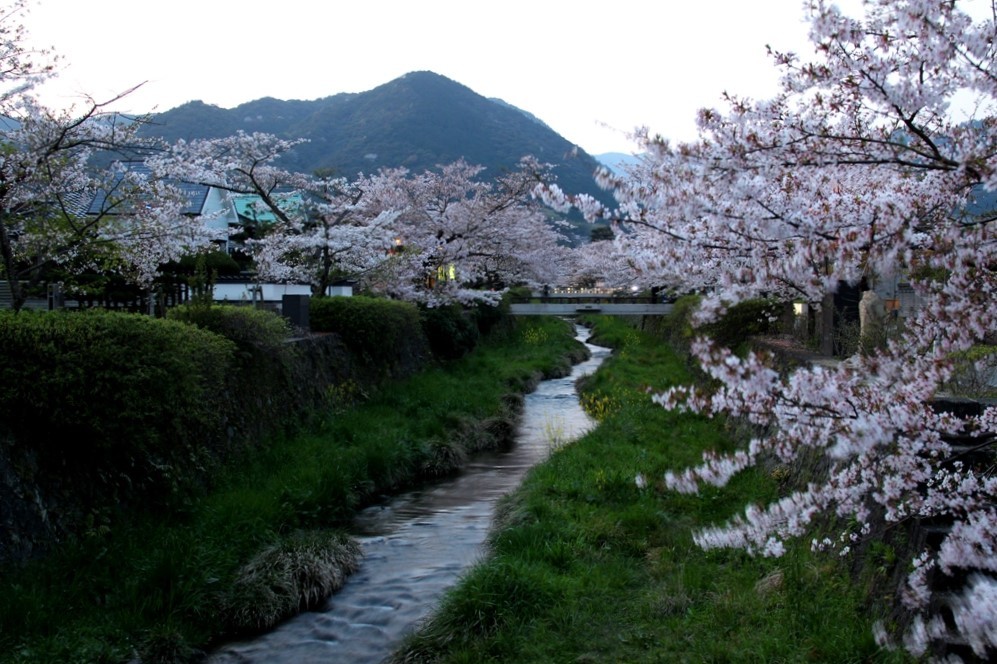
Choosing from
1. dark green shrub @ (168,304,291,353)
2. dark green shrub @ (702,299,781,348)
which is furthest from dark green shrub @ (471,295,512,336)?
dark green shrub @ (168,304,291,353)

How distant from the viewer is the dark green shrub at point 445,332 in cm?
1900

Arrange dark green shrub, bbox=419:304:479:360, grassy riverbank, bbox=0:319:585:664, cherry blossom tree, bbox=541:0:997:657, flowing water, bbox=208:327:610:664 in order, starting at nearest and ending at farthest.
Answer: cherry blossom tree, bbox=541:0:997:657 < grassy riverbank, bbox=0:319:585:664 < flowing water, bbox=208:327:610:664 < dark green shrub, bbox=419:304:479:360

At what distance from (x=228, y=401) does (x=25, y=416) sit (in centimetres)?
323

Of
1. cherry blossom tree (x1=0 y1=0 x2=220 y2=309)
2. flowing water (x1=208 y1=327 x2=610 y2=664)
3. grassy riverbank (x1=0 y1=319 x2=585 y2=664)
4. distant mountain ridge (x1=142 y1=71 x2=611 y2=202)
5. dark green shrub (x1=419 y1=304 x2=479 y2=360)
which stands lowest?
flowing water (x1=208 y1=327 x2=610 y2=664)

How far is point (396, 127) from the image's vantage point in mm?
78938

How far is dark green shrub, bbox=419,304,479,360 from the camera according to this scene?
62.3 ft

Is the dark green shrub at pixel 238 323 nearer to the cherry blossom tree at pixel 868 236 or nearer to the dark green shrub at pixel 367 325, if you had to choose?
the dark green shrub at pixel 367 325

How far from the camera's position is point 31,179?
723cm

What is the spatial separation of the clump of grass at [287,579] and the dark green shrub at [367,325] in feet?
22.6

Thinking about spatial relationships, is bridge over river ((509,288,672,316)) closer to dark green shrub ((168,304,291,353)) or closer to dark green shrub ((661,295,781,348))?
dark green shrub ((661,295,781,348))

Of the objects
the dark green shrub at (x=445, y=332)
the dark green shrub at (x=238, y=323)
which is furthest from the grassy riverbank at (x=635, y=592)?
the dark green shrub at (x=445, y=332)

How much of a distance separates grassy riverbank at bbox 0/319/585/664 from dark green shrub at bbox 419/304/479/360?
7.38m

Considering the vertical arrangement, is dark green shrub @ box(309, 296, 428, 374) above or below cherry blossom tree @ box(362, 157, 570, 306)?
below

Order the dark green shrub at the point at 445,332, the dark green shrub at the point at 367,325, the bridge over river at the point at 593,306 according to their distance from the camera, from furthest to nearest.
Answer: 1. the bridge over river at the point at 593,306
2. the dark green shrub at the point at 445,332
3. the dark green shrub at the point at 367,325
